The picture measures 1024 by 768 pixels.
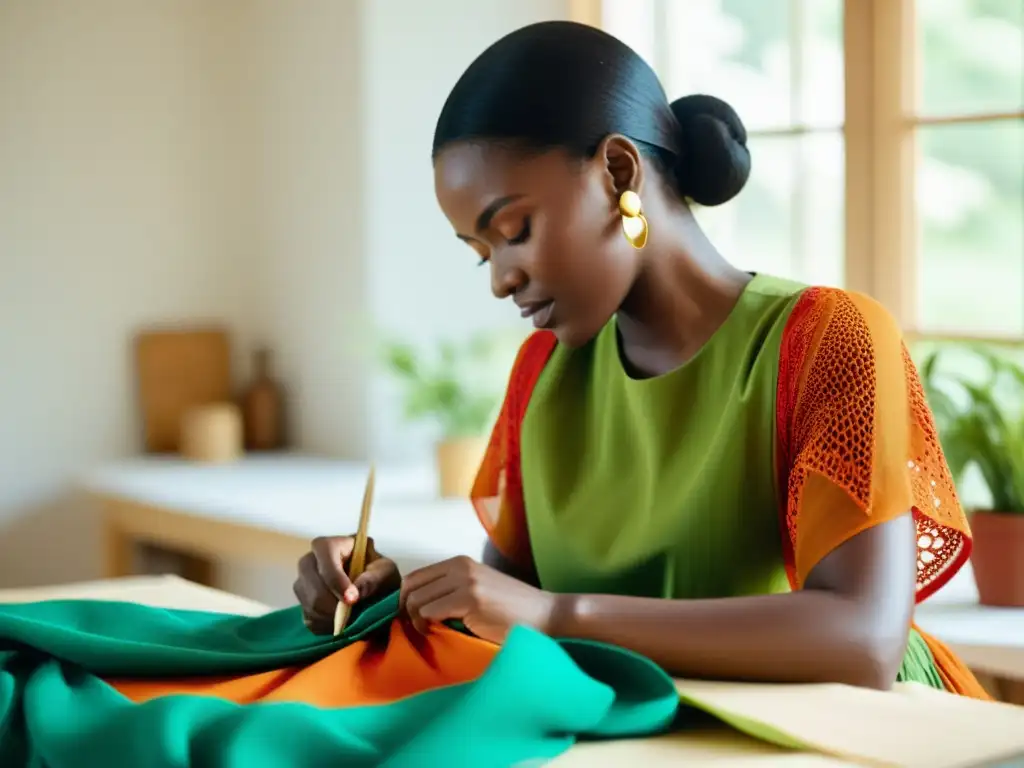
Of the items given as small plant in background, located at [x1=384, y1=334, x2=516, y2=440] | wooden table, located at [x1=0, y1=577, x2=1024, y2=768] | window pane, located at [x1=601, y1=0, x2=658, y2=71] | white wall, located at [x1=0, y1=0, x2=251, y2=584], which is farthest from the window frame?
white wall, located at [x1=0, y1=0, x2=251, y2=584]

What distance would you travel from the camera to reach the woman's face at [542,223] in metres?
1.37

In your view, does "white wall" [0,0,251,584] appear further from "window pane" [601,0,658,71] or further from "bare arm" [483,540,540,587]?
"bare arm" [483,540,540,587]

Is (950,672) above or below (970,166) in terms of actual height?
below

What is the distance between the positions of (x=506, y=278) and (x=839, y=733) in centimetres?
55

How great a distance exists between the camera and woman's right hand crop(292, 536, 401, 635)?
1385 millimetres

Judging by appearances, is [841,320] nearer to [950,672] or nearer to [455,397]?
[950,672]

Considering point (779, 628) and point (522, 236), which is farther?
point (522, 236)

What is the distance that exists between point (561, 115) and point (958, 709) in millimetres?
632

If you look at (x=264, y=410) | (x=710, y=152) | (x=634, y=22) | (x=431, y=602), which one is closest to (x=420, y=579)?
(x=431, y=602)

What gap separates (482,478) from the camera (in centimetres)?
177

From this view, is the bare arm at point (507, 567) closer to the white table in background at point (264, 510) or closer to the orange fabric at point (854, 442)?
the orange fabric at point (854, 442)

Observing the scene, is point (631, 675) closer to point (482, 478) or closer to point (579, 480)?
point (579, 480)

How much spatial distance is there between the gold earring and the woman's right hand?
391 millimetres

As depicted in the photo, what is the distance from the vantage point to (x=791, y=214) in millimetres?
3158
